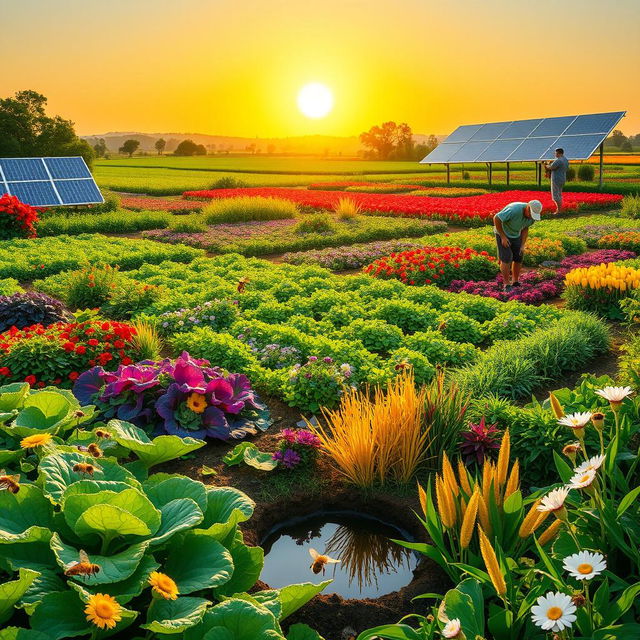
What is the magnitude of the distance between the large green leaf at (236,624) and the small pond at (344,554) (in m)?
1.30

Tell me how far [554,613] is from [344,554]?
8.17 feet

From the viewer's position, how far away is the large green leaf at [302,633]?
2885mm

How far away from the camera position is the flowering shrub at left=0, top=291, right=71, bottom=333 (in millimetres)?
8281

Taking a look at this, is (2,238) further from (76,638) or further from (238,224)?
(76,638)

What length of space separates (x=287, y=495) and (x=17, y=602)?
6.90 ft

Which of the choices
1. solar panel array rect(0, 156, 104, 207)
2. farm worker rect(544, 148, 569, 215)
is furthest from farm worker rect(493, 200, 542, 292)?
solar panel array rect(0, 156, 104, 207)

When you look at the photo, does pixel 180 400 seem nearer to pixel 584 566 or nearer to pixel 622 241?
pixel 584 566

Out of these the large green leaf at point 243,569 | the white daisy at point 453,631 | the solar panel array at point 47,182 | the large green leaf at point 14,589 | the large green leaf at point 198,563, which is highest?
the solar panel array at point 47,182

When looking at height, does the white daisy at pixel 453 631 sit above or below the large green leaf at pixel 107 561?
above

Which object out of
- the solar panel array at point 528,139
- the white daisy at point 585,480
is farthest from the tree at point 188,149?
the white daisy at point 585,480

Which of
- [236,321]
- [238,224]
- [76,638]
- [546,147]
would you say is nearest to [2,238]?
[238,224]

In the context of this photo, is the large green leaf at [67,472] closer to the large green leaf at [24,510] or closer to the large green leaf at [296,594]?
the large green leaf at [24,510]

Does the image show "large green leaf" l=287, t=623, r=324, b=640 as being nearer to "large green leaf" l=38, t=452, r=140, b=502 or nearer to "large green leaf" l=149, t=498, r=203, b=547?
"large green leaf" l=149, t=498, r=203, b=547

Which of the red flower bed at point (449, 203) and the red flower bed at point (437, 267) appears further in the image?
the red flower bed at point (449, 203)
